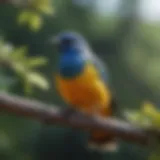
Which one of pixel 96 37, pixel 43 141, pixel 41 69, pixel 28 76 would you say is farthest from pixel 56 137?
pixel 28 76

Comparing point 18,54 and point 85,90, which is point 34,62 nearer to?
point 18,54

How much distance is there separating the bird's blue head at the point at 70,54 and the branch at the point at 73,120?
402mm

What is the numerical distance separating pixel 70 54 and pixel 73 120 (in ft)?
1.57

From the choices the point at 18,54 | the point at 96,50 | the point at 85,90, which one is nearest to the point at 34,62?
the point at 18,54

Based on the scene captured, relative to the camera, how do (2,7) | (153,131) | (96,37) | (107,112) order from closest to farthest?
(153,131), (107,112), (2,7), (96,37)

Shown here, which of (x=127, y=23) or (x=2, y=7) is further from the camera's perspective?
(x=127, y=23)

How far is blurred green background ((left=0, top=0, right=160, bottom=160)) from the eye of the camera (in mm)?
2121

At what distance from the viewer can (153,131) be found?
2.34ft

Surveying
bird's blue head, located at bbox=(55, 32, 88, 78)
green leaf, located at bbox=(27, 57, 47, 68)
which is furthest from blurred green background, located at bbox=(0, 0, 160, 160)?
green leaf, located at bbox=(27, 57, 47, 68)

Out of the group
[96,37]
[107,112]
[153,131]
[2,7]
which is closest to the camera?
[153,131]

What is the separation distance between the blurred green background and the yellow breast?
2.48ft

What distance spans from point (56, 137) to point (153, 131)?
155 centimetres

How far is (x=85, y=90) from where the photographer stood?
1171 millimetres

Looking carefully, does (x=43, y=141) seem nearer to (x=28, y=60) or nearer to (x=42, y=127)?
(x=42, y=127)
